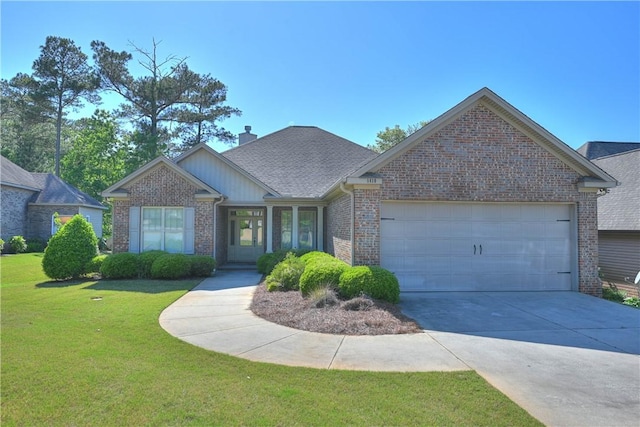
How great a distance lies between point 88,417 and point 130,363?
137 cm

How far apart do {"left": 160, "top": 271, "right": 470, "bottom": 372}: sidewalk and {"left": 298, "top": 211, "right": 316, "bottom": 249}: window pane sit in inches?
335

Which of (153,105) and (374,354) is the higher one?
(153,105)

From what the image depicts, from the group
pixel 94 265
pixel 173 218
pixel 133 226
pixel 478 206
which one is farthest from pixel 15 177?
pixel 478 206

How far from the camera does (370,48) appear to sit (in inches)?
523

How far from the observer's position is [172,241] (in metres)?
14.7

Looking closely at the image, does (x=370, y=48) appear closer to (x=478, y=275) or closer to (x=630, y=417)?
(x=478, y=275)

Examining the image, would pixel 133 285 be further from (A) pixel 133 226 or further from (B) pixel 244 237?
(B) pixel 244 237

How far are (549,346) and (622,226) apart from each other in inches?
411

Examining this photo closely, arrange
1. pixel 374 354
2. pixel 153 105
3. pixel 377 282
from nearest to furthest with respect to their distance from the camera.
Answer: pixel 374 354, pixel 377 282, pixel 153 105

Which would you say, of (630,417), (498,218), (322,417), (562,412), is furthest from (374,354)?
(498,218)

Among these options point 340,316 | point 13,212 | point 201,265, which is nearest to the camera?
point 340,316

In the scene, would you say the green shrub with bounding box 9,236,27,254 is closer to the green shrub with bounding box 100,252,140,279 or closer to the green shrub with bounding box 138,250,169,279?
the green shrub with bounding box 100,252,140,279

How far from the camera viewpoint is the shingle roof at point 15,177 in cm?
2239

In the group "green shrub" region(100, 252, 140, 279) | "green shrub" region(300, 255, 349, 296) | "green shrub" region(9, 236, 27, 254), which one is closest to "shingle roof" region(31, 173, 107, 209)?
"green shrub" region(9, 236, 27, 254)
